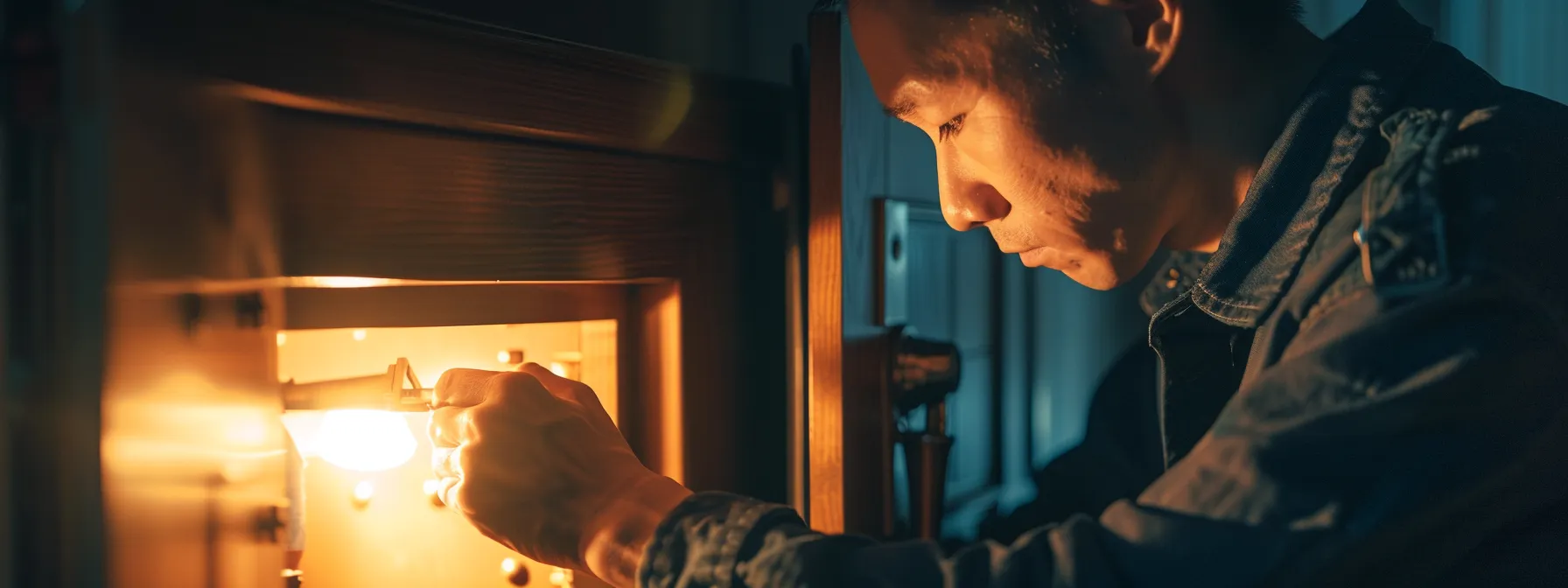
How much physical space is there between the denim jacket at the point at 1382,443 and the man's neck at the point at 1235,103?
0.41 ft

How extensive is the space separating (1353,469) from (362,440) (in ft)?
2.57

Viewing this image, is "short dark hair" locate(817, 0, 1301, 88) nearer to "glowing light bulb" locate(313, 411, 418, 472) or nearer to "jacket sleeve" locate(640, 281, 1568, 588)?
"jacket sleeve" locate(640, 281, 1568, 588)

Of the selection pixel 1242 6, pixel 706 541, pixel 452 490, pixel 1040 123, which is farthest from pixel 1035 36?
pixel 452 490

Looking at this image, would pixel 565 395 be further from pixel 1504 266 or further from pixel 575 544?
pixel 1504 266

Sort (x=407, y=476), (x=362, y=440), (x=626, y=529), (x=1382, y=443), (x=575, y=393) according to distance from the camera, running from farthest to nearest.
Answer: (x=407, y=476) → (x=362, y=440) → (x=575, y=393) → (x=626, y=529) → (x=1382, y=443)

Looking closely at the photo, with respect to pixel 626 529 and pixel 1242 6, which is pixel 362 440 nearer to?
pixel 626 529

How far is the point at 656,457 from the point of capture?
3.28ft

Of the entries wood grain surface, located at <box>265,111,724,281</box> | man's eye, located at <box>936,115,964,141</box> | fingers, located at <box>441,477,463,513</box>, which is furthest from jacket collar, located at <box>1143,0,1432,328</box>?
fingers, located at <box>441,477,463,513</box>

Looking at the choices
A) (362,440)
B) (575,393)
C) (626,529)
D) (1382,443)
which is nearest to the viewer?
(1382,443)

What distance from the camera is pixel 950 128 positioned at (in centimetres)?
79

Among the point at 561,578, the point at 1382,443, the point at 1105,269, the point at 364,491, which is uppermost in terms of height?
the point at 1105,269

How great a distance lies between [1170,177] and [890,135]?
430 millimetres

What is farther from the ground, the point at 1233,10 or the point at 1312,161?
the point at 1233,10

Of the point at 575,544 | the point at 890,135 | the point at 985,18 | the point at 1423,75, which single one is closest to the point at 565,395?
the point at 575,544
